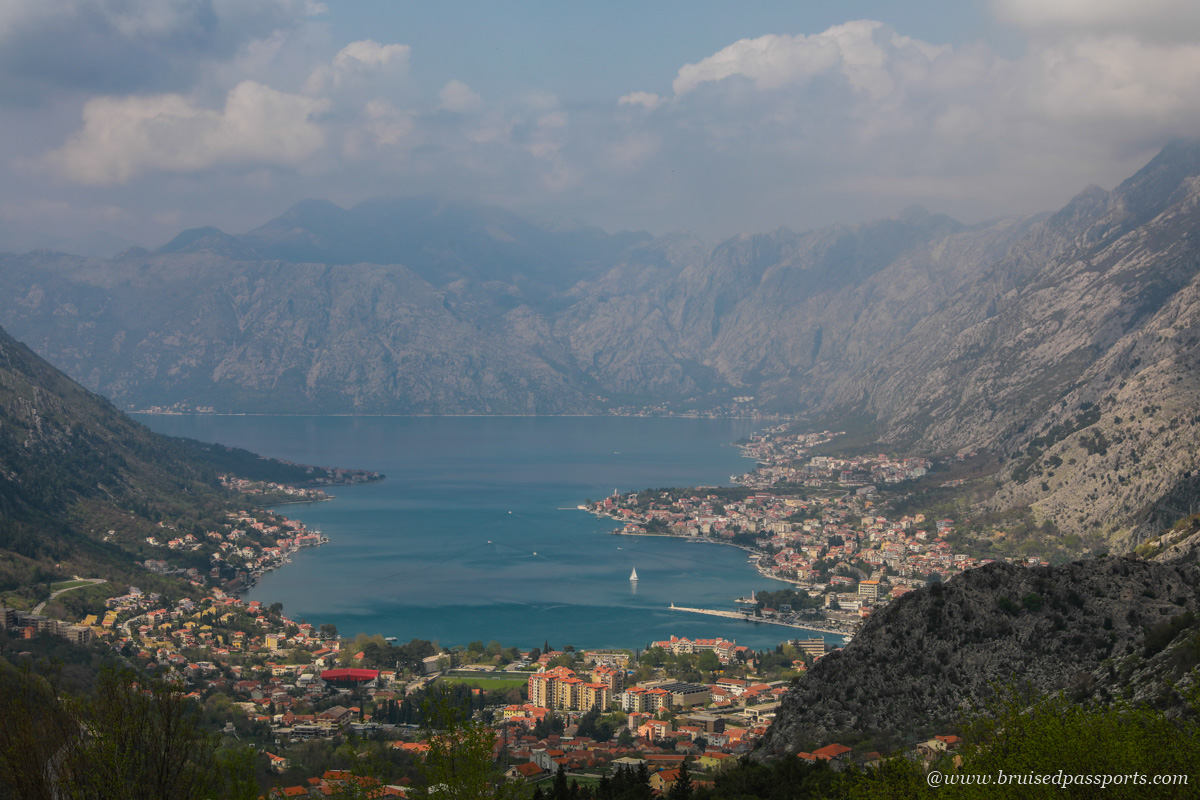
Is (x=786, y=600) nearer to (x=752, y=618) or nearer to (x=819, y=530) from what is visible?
(x=752, y=618)

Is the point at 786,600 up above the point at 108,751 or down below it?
above

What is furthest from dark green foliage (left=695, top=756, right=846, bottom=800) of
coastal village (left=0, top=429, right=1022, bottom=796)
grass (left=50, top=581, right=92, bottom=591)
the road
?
grass (left=50, top=581, right=92, bottom=591)

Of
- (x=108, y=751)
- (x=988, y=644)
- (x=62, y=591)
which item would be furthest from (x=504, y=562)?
(x=108, y=751)

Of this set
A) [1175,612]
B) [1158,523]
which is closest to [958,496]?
[1158,523]

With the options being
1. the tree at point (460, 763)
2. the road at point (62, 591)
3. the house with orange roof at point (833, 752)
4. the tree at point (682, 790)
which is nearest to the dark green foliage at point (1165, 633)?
the house with orange roof at point (833, 752)

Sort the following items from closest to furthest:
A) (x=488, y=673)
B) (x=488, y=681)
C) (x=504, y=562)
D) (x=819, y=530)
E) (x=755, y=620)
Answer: (x=488, y=681), (x=488, y=673), (x=755, y=620), (x=504, y=562), (x=819, y=530)

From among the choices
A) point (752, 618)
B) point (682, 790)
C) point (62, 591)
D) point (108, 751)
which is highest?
point (62, 591)

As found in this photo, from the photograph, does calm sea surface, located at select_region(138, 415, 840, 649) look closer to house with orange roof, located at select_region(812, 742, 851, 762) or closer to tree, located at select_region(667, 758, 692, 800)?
house with orange roof, located at select_region(812, 742, 851, 762)
